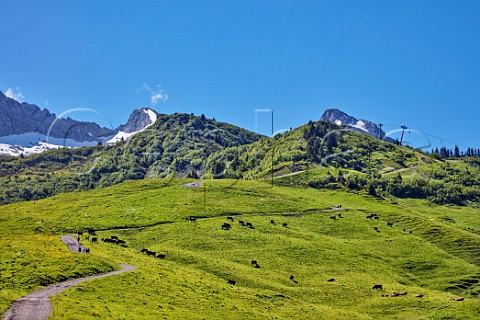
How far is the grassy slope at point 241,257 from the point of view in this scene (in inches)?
2606

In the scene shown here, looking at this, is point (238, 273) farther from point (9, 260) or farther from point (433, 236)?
point (433, 236)

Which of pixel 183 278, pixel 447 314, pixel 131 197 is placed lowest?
pixel 447 314

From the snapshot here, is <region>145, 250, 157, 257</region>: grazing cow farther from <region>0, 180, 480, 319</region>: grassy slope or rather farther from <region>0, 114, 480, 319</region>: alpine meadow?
<region>0, 180, 480, 319</region>: grassy slope

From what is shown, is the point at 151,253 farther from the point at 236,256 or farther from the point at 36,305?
the point at 36,305

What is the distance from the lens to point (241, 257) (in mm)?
107188

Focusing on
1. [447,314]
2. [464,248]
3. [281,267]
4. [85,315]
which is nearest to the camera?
[85,315]

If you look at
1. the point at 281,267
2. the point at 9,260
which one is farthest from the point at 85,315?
the point at 281,267

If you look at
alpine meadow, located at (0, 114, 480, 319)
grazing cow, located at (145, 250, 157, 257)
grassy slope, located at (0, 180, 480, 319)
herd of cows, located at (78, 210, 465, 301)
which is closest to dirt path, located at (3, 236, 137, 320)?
alpine meadow, located at (0, 114, 480, 319)

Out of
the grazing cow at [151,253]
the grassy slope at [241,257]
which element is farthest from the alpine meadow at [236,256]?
the grazing cow at [151,253]

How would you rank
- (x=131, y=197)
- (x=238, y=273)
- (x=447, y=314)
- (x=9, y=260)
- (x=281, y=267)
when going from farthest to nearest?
Answer: (x=131, y=197) < (x=281, y=267) < (x=238, y=273) < (x=447, y=314) < (x=9, y=260)

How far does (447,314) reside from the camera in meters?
76.1

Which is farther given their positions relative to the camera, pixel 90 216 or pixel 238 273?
pixel 90 216

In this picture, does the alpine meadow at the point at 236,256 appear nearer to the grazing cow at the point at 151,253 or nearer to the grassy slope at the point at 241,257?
the grassy slope at the point at 241,257

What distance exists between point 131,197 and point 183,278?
97.2 meters
